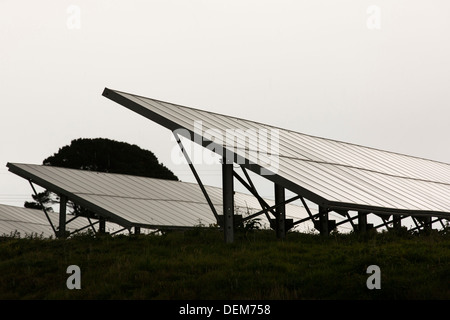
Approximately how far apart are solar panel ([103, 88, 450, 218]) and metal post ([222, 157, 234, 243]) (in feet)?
2.35

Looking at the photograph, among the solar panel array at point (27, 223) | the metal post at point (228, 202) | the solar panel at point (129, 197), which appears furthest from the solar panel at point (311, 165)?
the solar panel array at point (27, 223)

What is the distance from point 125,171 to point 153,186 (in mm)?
25403

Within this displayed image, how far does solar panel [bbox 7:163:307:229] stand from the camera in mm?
29188

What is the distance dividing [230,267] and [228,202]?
15.4ft

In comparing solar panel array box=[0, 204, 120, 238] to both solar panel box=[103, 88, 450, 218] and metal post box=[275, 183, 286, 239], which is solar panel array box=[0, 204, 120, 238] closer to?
solar panel box=[103, 88, 450, 218]

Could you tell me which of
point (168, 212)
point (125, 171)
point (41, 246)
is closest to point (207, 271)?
point (41, 246)

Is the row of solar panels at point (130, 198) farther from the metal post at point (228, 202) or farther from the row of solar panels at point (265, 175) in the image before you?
the metal post at point (228, 202)

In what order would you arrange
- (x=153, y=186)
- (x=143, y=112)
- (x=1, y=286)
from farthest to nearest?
(x=153, y=186)
(x=143, y=112)
(x=1, y=286)

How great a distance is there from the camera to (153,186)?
1457 inches

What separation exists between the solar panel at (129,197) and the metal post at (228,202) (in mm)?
5761

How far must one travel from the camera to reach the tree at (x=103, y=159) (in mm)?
61469

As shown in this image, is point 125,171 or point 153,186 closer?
point 153,186

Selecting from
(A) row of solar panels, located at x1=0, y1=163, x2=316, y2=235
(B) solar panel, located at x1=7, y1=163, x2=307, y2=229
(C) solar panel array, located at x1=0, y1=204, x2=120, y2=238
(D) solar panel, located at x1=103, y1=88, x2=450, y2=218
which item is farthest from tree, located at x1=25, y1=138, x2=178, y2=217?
(D) solar panel, located at x1=103, y1=88, x2=450, y2=218

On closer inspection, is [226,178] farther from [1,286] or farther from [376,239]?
[1,286]
